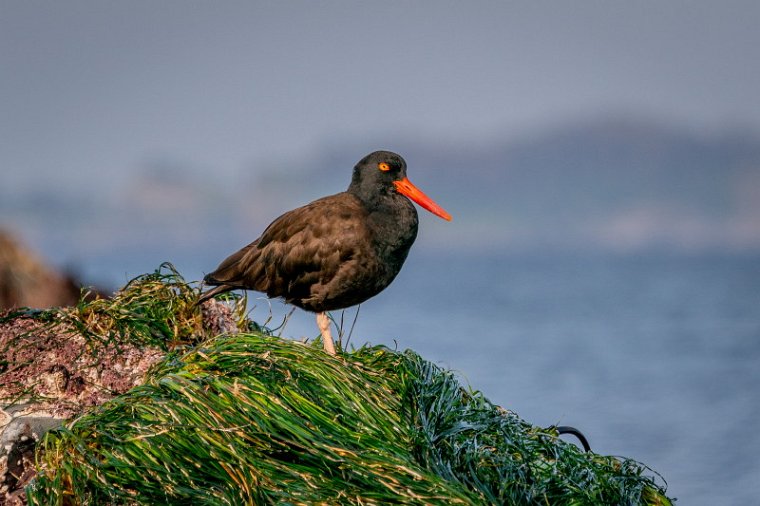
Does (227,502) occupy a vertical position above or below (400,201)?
below

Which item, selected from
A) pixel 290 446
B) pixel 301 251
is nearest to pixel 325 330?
pixel 301 251

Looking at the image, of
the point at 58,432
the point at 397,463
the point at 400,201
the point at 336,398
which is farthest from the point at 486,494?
the point at 400,201

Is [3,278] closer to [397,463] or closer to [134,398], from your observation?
[134,398]

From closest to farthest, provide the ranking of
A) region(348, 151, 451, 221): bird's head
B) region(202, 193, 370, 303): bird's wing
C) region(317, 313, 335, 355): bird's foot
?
region(202, 193, 370, 303): bird's wing, region(317, 313, 335, 355): bird's foot, region(348, 151, 451, 221): bird's head

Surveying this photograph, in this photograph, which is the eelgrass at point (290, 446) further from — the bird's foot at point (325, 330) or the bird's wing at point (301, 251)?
the bird's wing at point (301, 251)

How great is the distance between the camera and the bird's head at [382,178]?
682 cm

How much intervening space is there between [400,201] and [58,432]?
317 cm

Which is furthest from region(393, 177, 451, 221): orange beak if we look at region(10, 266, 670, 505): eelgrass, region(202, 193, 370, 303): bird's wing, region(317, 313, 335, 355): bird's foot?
region(10, 266, 670, 505): eelgrass

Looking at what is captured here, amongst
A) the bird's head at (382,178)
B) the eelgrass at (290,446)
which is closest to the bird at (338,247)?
the bird's head at (382,178)

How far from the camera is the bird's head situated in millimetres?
6816

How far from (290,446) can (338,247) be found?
6.83 ft

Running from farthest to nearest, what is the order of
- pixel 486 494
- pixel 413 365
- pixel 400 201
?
1. pixel 400 201
2. pixel 413 365
3. pixel 486 494

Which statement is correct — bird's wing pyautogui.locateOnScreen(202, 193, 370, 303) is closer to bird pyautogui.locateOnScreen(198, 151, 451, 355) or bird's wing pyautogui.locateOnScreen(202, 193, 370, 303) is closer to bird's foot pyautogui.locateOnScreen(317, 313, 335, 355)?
bird pyautogui.locateOnScreen(198, 151, 451, 355)

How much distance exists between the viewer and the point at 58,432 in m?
4.73
